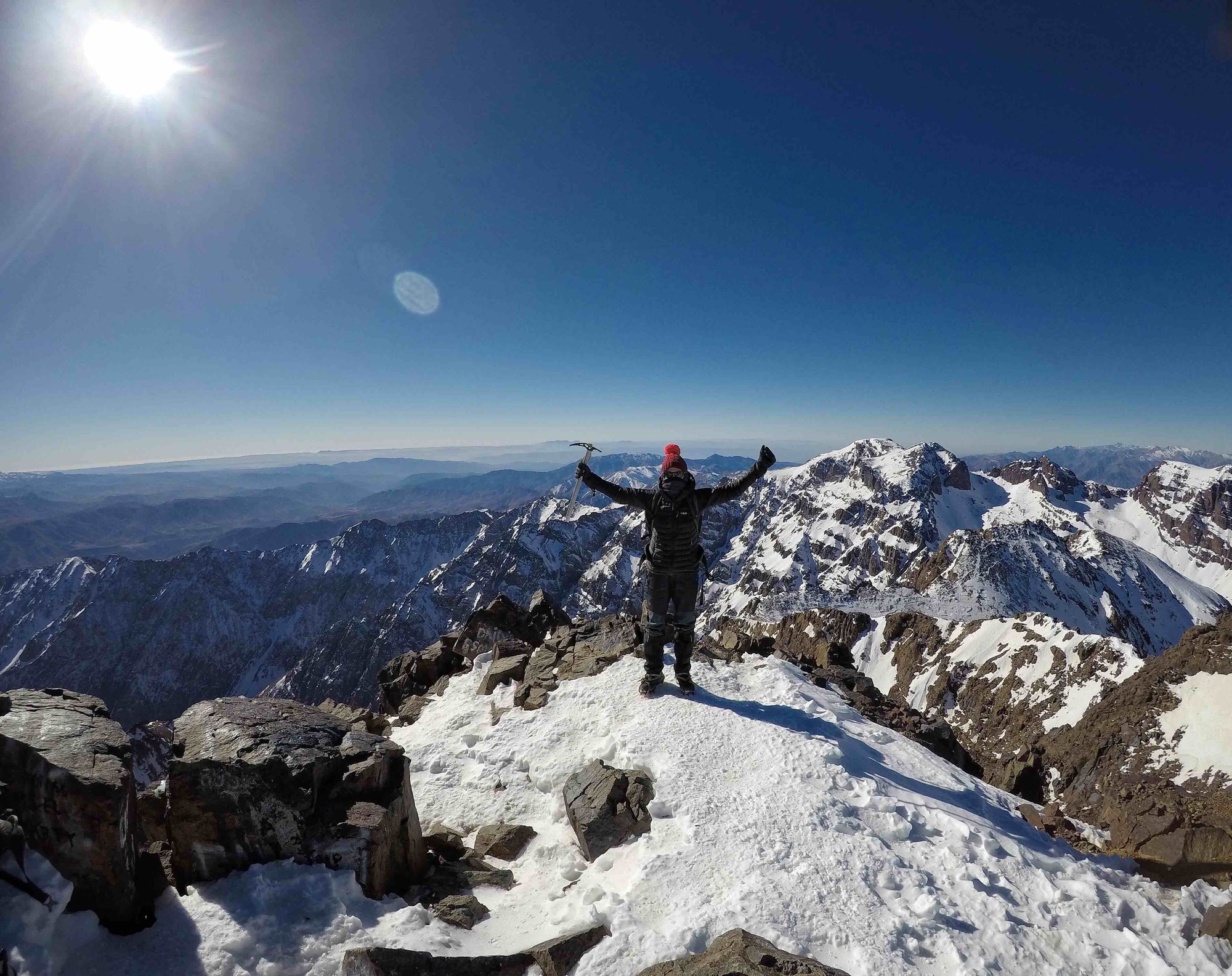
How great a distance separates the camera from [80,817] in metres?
5.33

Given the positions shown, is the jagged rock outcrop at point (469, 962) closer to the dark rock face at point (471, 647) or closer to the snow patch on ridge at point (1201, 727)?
the dark rock face at point (471, 647)

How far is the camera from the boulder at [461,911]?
20.8ft

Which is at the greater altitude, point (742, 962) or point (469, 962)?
A: point (742, 962)

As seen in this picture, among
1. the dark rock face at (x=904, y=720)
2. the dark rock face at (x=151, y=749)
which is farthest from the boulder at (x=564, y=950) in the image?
the dark rock face at (x=151, y=749)

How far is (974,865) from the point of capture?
267 inches

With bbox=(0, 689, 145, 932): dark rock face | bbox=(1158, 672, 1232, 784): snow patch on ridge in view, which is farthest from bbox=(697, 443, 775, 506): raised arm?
bbox=(1158, 672, 1232, 784): snow patch on ridge

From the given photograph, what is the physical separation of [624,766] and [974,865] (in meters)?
4.95

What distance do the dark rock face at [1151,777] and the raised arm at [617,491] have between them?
9207 mm

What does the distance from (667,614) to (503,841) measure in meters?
5.23

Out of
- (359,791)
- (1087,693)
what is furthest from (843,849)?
(1087,693)

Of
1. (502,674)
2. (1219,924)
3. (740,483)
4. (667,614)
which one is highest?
(740,483)

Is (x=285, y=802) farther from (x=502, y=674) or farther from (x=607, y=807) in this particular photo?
(x=502, y=674)

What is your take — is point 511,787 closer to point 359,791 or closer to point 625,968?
point 359,791

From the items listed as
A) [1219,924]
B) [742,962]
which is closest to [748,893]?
[742,962]
